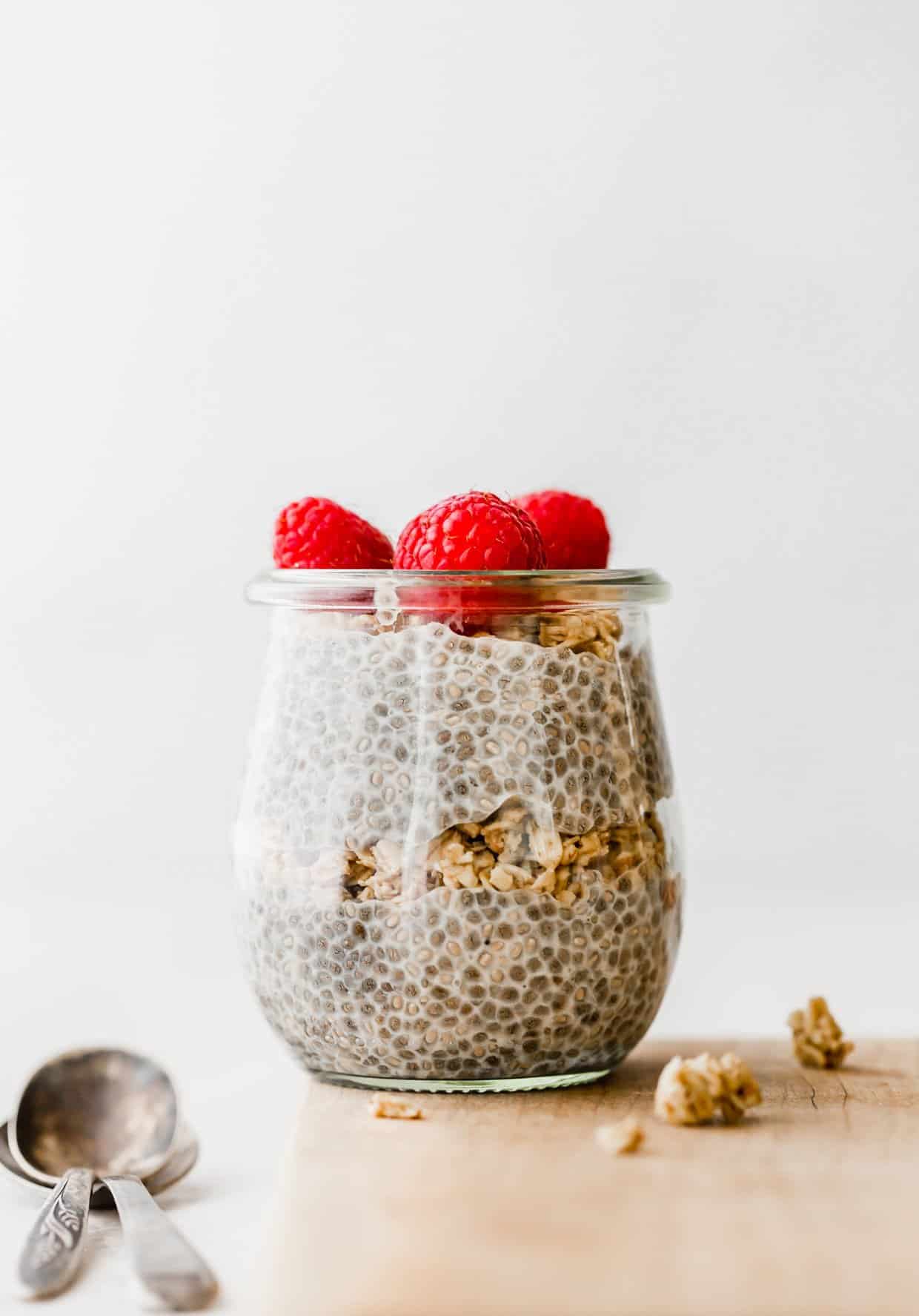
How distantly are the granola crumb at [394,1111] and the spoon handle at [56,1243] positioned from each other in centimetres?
13

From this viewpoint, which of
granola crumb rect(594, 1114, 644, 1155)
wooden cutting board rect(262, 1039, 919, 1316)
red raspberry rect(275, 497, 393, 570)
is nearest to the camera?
wooden cutting board rect(262, 1039, 919, 1316)

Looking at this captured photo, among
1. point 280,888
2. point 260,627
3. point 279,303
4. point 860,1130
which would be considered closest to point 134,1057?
point 280,888

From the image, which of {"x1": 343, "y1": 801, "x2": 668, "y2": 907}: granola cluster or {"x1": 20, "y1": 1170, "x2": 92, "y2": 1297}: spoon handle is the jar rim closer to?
{"x1": 343, "y1": 801, "x2": 668, "y2": 907}: granola cluster

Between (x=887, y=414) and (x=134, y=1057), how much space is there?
105 centimetres

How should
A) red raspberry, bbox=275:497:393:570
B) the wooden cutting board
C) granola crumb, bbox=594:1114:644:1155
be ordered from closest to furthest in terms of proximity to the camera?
1. the wooden cutting board
2. granola crumb, bbox=594:1114:644:1155
3. red raspberry, bbox=275:497:393:570

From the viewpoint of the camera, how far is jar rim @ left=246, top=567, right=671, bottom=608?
0.74 meters

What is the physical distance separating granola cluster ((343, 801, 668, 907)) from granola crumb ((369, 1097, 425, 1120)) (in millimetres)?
94

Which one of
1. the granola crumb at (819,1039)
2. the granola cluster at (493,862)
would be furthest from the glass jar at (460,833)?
the granola crumb at (819,1039)

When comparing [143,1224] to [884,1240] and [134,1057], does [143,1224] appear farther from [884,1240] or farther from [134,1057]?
[884,1240]

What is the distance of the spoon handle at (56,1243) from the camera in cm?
63

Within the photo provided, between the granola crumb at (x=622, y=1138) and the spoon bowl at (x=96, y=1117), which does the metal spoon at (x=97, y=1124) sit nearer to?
the spoon bowl at (x=96, y=1117)

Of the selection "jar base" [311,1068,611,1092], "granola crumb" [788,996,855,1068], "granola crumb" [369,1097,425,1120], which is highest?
"granola crumb" [788,996,855,1068]

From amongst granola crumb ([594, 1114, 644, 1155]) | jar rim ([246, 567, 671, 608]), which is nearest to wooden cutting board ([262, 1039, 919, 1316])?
granola crumb ([594, 1114, 644, 1155])

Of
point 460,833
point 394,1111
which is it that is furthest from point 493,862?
point 394,1111
